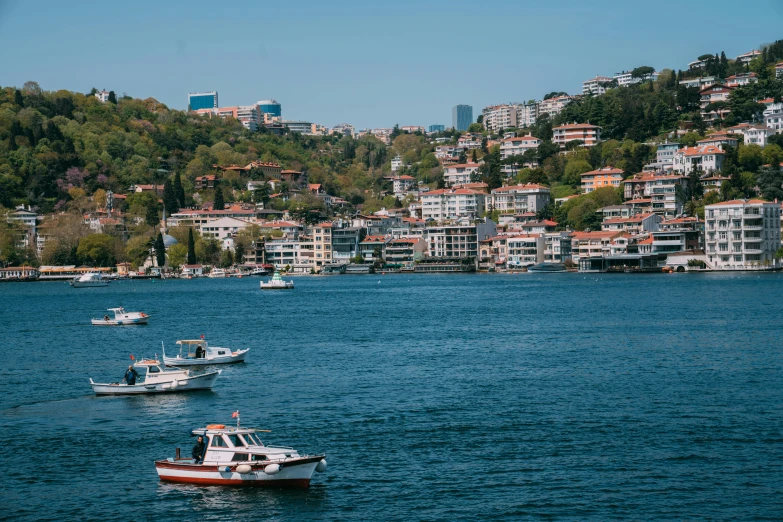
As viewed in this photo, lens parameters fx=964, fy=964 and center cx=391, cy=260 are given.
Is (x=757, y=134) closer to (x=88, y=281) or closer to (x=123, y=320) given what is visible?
(x=88, y=281)

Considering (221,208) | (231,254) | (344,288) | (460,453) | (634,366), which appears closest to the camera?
(460,453)

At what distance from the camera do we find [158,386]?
88.7 ft

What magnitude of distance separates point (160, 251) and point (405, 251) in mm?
30701

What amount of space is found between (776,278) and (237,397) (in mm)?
60269

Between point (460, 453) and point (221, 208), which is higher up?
point (221, 208)

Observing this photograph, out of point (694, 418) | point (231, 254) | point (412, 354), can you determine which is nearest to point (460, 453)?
point (694, 418)

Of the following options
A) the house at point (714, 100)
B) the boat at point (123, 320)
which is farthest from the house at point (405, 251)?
the boat at point (123, 320)

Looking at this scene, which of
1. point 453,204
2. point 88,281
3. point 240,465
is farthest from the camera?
point 453,204

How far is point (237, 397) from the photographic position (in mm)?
26453

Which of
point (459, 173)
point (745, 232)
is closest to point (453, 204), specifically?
point (459, 173)

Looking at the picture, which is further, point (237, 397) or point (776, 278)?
point (776, 278)

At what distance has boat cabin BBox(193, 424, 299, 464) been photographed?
17.5 metres

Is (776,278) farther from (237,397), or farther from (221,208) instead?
(221,208)

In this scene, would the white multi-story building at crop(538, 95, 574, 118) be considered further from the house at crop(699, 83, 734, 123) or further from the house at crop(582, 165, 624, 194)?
the house at crop(582, 165, 624, 194)
